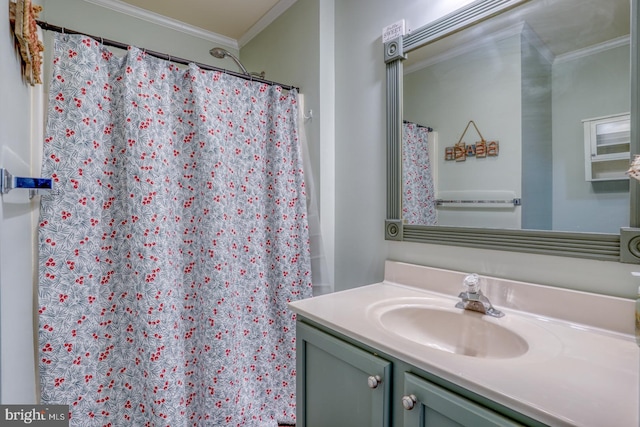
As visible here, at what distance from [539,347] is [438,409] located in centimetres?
33

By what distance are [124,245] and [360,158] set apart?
1187mm

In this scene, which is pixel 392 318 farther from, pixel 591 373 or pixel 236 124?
pixel 236 124

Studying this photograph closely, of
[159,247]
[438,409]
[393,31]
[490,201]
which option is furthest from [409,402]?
[393,31]

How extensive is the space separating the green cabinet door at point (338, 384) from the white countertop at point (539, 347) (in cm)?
6

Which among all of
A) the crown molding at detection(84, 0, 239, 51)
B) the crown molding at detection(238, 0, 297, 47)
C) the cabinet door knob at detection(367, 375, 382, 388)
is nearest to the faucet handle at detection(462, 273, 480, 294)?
the cabinet door knob at detection(367, 375, 382, 388)

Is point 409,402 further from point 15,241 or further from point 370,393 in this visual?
point 15,241

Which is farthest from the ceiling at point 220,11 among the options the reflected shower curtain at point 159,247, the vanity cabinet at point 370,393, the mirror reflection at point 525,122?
the vanity cabinet at point 370,393

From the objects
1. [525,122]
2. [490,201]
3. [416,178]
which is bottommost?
[490,201]

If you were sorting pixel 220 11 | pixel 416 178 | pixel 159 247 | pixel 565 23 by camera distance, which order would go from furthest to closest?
1. pixel 220 11
2. pixel 416 178
3. pixel 159 247
4. pixel 565 23

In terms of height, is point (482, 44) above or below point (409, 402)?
above

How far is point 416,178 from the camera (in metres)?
1.42

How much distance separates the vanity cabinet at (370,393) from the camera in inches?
26.5

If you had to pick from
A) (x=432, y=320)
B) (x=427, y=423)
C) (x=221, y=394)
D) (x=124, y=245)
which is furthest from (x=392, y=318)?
(x=124, y=245)

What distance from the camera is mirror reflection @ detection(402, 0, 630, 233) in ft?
3.00
